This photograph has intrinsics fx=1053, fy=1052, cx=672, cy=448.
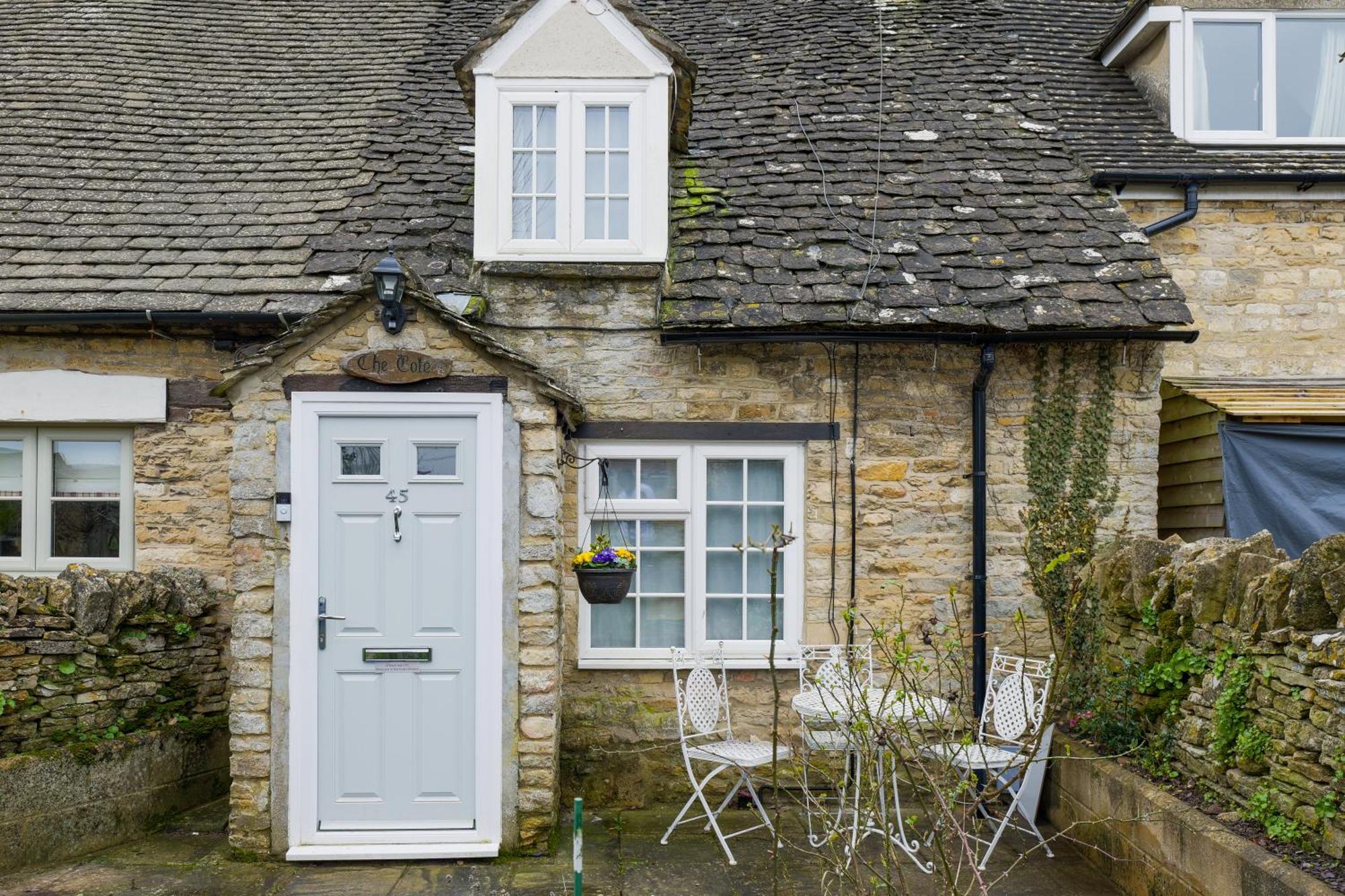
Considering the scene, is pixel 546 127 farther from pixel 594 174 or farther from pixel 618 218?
pixel 618 218

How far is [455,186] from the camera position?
8711mm

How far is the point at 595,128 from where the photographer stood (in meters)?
7.93

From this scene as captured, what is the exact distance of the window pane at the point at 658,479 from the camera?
784 cm

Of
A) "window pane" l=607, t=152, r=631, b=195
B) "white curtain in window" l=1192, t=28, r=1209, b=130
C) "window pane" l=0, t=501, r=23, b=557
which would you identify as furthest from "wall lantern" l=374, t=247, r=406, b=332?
"white curtain in window" l=1192, t=28, r=1209, b=130

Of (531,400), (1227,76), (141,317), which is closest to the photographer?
(531,400)

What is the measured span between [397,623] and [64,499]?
3344 millimetres

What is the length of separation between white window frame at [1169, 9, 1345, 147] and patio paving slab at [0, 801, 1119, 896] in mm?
6447

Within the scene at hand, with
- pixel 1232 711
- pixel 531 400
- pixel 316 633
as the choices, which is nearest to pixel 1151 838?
pixel 1232 711

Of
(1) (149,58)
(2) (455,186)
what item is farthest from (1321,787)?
(1) (149,58)

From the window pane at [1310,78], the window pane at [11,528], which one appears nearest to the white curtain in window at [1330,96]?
the window pane at [1310,78]

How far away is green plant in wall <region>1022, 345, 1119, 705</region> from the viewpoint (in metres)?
7.77

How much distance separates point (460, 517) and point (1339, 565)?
466 cm

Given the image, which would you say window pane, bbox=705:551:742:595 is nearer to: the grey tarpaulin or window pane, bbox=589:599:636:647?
window pane, bbox=589:599:636:647

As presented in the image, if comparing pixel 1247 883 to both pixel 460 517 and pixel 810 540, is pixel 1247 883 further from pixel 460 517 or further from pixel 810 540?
pixel 460 517
